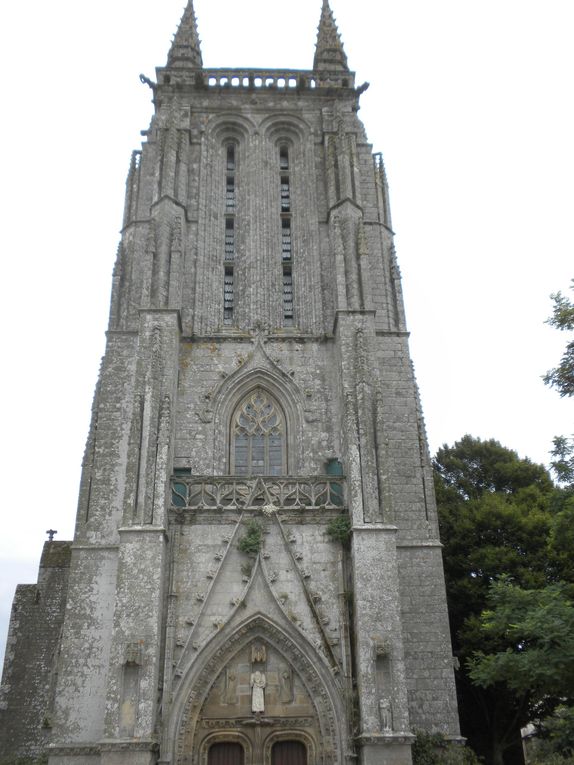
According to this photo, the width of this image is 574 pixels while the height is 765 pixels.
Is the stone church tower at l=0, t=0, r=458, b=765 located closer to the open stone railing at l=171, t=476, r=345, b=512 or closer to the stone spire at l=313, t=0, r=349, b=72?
the open stone railing at l=171, t=476, r=345, b=512

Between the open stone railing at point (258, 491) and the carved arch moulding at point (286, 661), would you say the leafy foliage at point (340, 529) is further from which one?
the carved arch moulding at point (286, 661)

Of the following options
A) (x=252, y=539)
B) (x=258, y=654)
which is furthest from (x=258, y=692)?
(x=252, y=539)

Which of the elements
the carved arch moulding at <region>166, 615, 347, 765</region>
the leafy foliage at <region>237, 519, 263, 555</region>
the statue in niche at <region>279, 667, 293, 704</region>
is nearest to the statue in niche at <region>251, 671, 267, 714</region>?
the statue in niche at <region>279, 667, 293, 704</region>

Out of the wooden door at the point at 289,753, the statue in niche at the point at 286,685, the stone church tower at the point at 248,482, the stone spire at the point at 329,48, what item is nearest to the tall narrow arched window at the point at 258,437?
the stone church tower at the point at 248,482

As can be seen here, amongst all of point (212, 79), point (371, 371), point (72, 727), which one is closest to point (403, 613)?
point (371, 371)

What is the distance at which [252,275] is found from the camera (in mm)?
22234

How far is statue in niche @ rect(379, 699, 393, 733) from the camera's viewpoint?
565 inches

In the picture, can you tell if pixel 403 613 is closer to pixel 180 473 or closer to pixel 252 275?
pixel 180 473

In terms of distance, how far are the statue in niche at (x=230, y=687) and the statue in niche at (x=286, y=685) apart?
0.98 metres

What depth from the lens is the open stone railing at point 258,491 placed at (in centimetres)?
1753

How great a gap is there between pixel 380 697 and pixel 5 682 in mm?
13898

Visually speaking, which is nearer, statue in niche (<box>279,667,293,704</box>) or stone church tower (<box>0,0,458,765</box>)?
stone church tower (<box>0,0,458,765</box>)

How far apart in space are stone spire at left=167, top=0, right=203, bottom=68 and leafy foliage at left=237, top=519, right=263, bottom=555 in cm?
1788

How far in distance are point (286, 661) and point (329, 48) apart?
22312mm
